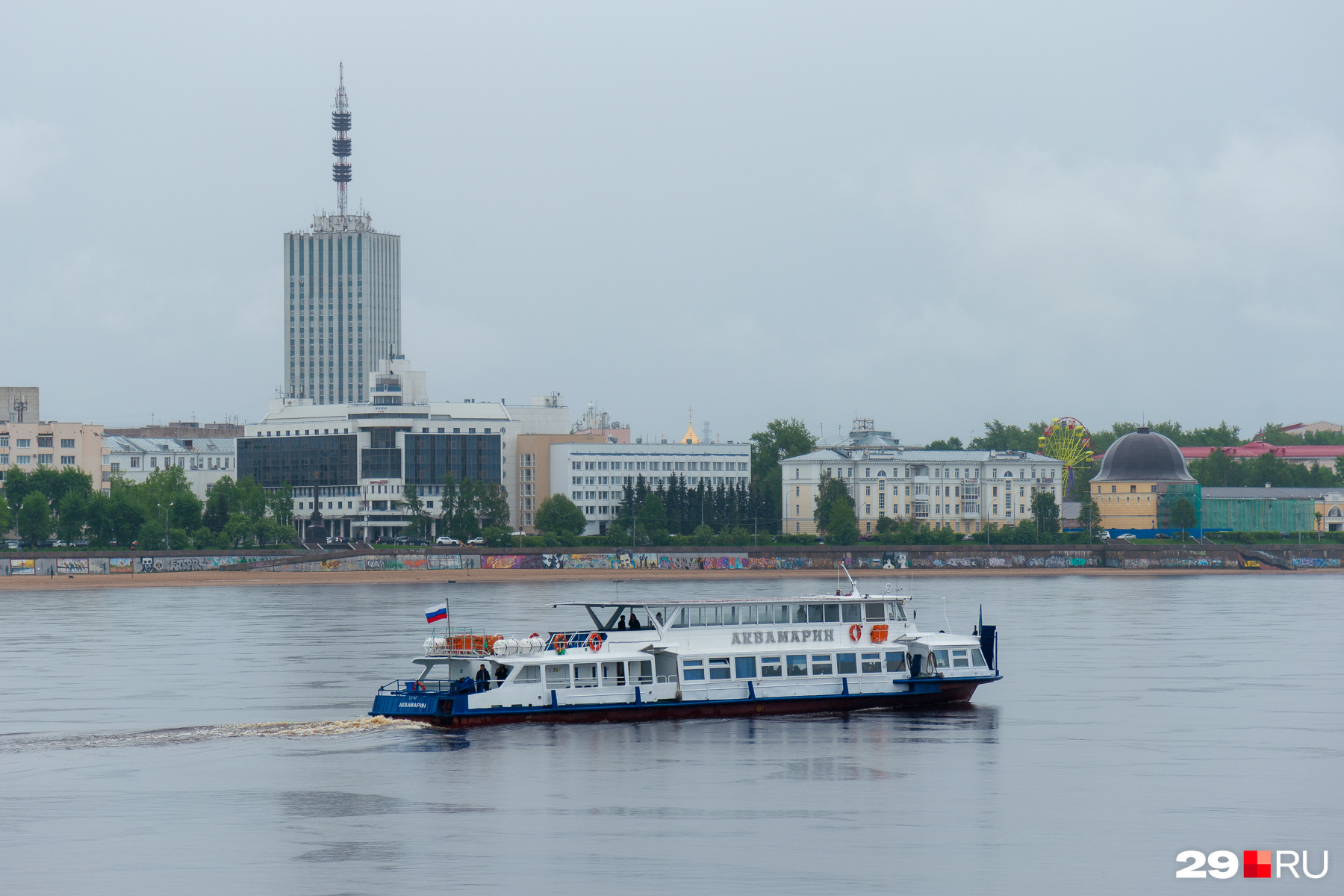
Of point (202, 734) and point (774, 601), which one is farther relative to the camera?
point (774, 601)

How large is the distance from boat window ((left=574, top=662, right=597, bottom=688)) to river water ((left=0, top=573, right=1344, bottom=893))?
1.92 metres

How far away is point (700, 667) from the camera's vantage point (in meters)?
64.5

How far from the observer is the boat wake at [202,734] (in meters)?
57.2

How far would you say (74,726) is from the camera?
61.3 meters

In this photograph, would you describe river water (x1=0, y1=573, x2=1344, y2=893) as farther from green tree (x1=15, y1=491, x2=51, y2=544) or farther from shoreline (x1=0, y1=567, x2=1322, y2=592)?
green tree (x1=15, y1=491, x2=51, y2=544)

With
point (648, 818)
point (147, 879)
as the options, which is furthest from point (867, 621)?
point (147, 879)

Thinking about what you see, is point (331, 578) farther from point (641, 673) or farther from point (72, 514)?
point (641, 673)

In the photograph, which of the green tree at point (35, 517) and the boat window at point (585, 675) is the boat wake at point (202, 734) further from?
the green tree at point (35, 517)
